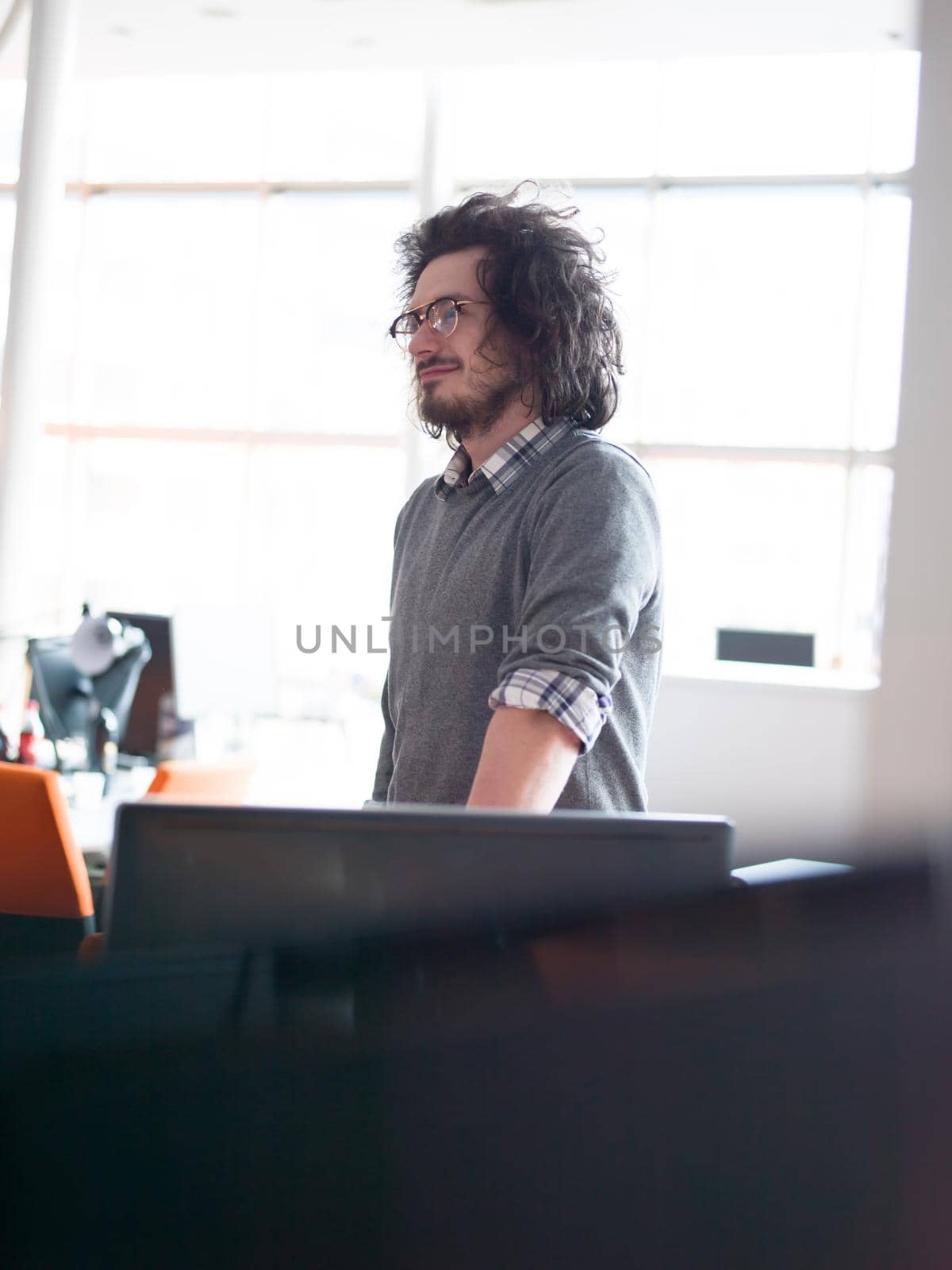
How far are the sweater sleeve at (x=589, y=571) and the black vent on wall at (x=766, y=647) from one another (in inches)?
187

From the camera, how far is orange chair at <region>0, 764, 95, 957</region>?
98.8 inches

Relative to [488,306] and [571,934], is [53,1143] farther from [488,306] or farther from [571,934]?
[488,306]

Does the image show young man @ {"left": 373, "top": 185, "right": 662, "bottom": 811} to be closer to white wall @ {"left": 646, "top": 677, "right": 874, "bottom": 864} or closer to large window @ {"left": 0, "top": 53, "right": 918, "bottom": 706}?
white wall @ {"left": 646, "top": 677, "right": 874, "bottom": 864}

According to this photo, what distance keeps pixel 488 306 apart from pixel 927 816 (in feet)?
3.53

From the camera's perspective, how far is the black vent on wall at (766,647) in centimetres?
591

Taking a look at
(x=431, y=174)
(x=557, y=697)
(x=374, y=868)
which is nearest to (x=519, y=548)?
(x=557, y=697)

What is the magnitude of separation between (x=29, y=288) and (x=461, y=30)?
2.41 metres

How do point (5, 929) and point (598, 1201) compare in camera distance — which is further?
point (5, 929)

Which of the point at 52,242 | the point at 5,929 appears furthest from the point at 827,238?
the point at 5,929

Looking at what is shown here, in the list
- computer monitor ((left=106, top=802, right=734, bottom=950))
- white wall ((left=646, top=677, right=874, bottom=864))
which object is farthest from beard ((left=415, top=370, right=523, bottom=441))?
white wall ((left=646, top=677, right=874, bottom=864))

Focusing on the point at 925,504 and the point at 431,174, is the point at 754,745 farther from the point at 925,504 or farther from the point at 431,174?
the point at 431,174

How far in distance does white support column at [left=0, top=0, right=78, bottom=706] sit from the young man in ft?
15.5

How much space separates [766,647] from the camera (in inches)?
234

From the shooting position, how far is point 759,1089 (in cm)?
51
